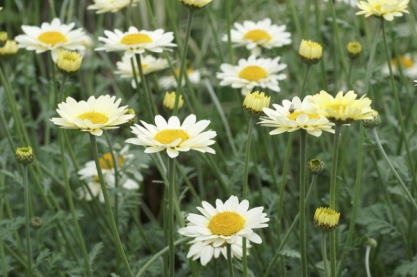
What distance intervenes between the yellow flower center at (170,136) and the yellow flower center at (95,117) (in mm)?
100

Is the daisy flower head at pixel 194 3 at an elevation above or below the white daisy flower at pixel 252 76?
above

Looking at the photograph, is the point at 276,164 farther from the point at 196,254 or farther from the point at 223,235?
the point at 223,235

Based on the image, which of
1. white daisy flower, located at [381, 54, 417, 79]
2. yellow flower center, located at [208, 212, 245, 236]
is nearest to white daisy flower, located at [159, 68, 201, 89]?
white daisy flower, located at [381, 54, 417, 79]

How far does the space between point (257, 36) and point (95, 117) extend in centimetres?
88

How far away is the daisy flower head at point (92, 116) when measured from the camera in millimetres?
1106

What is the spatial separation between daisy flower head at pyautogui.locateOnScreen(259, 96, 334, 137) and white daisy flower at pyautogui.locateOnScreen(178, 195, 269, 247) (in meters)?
0.16

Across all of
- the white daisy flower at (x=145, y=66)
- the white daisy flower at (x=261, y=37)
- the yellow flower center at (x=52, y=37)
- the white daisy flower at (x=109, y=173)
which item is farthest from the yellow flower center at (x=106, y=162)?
the white daisy flower at (x=261, y=37)

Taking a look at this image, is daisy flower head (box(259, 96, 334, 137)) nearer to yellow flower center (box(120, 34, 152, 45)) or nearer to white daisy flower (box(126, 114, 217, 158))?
white daisy flower (box(126, 114, 217, 158))

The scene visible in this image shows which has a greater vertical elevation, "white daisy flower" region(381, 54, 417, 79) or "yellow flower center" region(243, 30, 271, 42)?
"yellow flower center" region(243, 30, 271, 42)

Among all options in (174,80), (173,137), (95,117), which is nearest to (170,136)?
(173,137)

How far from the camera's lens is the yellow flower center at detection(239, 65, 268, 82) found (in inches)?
66.5

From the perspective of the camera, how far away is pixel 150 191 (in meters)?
2.52

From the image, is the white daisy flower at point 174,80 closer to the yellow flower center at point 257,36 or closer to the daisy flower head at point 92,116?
the yellow flower center at point 257,36

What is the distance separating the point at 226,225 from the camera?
3.71 feet
